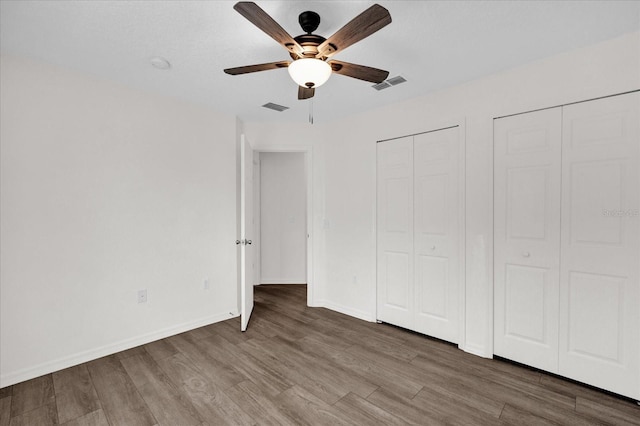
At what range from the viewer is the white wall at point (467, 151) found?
83.7 inches

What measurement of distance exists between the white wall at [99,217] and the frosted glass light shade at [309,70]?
1.95m

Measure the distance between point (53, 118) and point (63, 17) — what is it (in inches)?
37.2

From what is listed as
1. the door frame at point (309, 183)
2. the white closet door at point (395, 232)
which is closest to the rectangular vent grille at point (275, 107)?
the door frame at point (309, 183)

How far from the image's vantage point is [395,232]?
324 centimetres

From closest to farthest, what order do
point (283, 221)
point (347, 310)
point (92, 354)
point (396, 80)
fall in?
point (92, 354) < point (396, 80) < point (347, 310) < point (283, 221)

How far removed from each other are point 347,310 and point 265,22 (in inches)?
124

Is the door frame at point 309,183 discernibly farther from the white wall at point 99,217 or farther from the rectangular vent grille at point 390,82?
the rectangular vent grille at point 390,82

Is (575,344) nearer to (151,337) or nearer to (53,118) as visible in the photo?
(151,337)

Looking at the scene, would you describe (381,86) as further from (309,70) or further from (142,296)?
(142,296)

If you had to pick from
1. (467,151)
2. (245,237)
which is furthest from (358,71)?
(245,237)

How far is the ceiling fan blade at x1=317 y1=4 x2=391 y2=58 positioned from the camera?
4.42 ft

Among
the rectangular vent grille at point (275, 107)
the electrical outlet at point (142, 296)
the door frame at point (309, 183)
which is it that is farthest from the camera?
the door frame at point (309, 183)

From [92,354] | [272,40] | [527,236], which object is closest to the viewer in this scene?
[272,40]

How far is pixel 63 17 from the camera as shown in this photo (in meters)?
1.77
